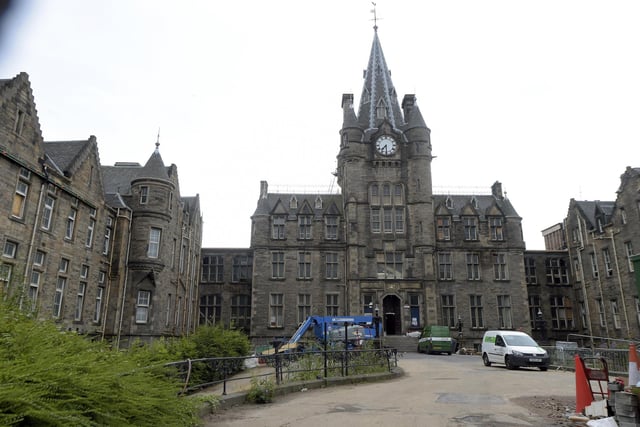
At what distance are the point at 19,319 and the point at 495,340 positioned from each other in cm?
2306

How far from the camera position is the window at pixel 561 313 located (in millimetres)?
43625

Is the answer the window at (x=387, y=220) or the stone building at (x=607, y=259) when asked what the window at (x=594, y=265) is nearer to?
the stone building at (x=607, y=259)

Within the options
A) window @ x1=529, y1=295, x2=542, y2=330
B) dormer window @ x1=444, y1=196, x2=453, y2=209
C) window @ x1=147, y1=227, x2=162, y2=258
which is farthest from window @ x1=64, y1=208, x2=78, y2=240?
window @ x1=529, y1=295, x2=542, y2=330

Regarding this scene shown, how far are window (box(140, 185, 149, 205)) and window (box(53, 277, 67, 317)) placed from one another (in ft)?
27.1

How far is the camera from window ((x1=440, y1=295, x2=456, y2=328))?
40844mm

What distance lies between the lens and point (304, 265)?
4219 centimetres

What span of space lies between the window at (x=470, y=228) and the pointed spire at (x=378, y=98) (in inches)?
460

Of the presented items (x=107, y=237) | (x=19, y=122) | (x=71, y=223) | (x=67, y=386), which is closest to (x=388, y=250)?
(x=107, y=237)

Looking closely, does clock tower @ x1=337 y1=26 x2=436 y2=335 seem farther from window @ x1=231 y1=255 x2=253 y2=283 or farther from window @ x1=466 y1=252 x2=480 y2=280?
window @ x1=231 y1=255 x2=253 y2=283

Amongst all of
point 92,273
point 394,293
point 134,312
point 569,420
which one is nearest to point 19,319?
point 569,420

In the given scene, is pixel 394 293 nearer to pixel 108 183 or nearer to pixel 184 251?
pixel 184 251

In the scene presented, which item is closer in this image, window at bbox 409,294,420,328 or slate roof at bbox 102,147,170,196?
slate roof at bbox 102,147,170,196

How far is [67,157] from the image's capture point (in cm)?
2480

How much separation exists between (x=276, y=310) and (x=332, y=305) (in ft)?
16.4
